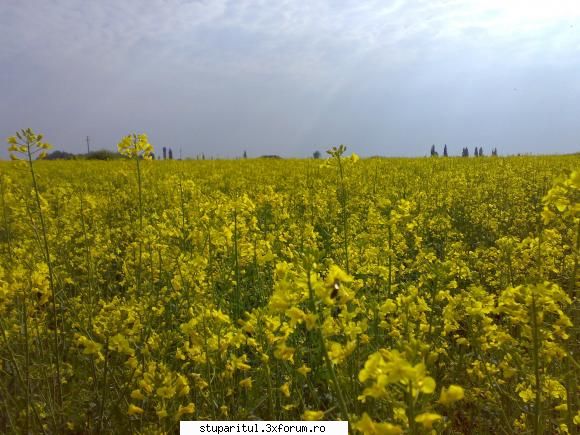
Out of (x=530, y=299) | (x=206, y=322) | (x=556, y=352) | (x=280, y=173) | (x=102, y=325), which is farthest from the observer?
(x=280, y=173)

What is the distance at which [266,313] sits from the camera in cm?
204

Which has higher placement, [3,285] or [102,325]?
[3,285]

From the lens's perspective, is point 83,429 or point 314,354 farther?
point 314,354

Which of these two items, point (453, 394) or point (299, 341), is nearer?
point (453, 394)

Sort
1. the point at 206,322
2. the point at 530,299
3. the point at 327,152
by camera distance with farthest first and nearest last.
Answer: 1. the point at 327,152
2. the point at 206,322
3. the point at 530,299

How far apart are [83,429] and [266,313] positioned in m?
1.43

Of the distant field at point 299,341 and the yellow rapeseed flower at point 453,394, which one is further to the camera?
the distant field at point 299,341

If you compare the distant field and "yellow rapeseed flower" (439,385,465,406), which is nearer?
"yellow rapeseed flower" (439,385,465,406)

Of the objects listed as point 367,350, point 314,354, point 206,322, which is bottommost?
point 314,354

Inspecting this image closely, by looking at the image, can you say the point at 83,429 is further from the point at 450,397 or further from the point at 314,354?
the point at 450,397

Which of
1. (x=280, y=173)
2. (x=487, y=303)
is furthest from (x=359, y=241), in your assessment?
(x=280, y=173)

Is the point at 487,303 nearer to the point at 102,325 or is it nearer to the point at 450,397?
the point at 450,397

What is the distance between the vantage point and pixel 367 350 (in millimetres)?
2348

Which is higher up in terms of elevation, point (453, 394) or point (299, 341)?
point (453, 394)
